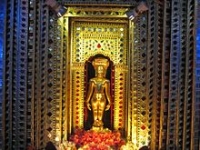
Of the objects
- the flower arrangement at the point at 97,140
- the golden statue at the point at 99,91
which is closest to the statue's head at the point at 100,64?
the golden statue at the point at 99,91

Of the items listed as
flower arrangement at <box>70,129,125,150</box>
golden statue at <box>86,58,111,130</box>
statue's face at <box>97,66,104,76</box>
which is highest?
statue's face at <box>97,66,104,76</box>

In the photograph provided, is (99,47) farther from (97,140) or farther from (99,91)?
(97,140)

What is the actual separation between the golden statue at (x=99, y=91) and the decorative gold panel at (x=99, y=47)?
117mm

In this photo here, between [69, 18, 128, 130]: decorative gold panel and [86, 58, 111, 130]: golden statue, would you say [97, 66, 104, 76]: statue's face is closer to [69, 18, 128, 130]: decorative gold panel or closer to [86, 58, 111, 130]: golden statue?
[86, 58, 111, 130]: golden statue

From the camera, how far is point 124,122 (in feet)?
18.1

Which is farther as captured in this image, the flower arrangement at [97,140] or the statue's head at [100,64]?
the statue's head at [100,64]

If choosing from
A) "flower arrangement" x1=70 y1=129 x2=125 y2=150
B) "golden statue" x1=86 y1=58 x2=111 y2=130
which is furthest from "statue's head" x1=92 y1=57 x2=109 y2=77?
"flower arrangement" x1=70 y1=129 x2=125 y2=150

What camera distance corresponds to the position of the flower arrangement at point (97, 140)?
501 cm

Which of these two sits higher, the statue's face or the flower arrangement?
the statue's face

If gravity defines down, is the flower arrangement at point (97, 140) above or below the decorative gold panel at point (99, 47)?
below

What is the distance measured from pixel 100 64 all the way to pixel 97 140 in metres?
0.96

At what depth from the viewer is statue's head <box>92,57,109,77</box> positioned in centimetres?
539

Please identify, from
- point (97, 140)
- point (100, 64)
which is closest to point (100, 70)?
point (100, 64)

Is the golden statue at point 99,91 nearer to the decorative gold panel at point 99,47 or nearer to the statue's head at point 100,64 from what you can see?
the statue's head at point 100,64
